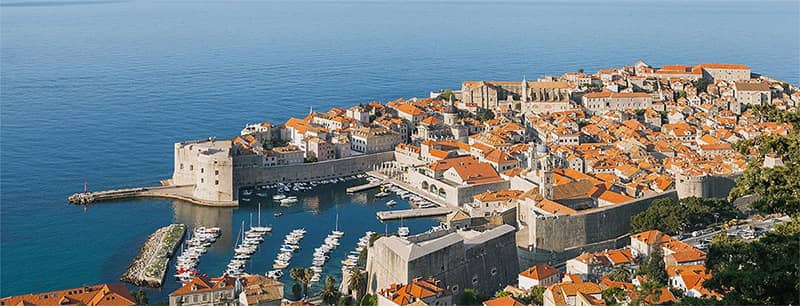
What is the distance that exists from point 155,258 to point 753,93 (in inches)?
1174

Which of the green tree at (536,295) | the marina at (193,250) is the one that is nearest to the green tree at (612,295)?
the green tree at (536,295)

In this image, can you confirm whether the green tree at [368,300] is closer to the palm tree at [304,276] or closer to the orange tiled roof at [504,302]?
the palm tree at [304,276]

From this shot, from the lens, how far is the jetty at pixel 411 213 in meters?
29.1

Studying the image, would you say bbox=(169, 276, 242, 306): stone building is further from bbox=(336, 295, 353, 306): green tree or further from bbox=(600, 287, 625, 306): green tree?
bbox=(600, 287, 625, 306): green tree

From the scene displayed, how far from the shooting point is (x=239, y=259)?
2475cm

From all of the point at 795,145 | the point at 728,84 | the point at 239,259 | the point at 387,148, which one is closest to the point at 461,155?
the point at 387,148

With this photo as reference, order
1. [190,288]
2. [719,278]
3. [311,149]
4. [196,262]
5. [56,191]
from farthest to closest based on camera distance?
1. [311,149]
2. [56,191]
3. [196,262]
4. [190,288]
5. [719,278]

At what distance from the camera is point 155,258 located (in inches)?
956

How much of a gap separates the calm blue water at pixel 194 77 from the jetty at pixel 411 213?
73 centimetres

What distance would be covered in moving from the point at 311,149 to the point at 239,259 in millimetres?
11048

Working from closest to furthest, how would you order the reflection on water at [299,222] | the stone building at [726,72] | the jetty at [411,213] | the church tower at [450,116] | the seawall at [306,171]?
the reflection on water at [299,222], the jetty at [411,213], the seawall at [306,171], the church tower at [450,116], the stone building at [726,72]

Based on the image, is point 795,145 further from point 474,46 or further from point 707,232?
point 474,46

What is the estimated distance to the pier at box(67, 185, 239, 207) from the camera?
Result: 102ft

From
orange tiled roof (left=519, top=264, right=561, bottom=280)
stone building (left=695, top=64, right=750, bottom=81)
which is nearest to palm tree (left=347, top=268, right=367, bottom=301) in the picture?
orange tiled roof (left=519, top=264, right=561, bottom=280)
